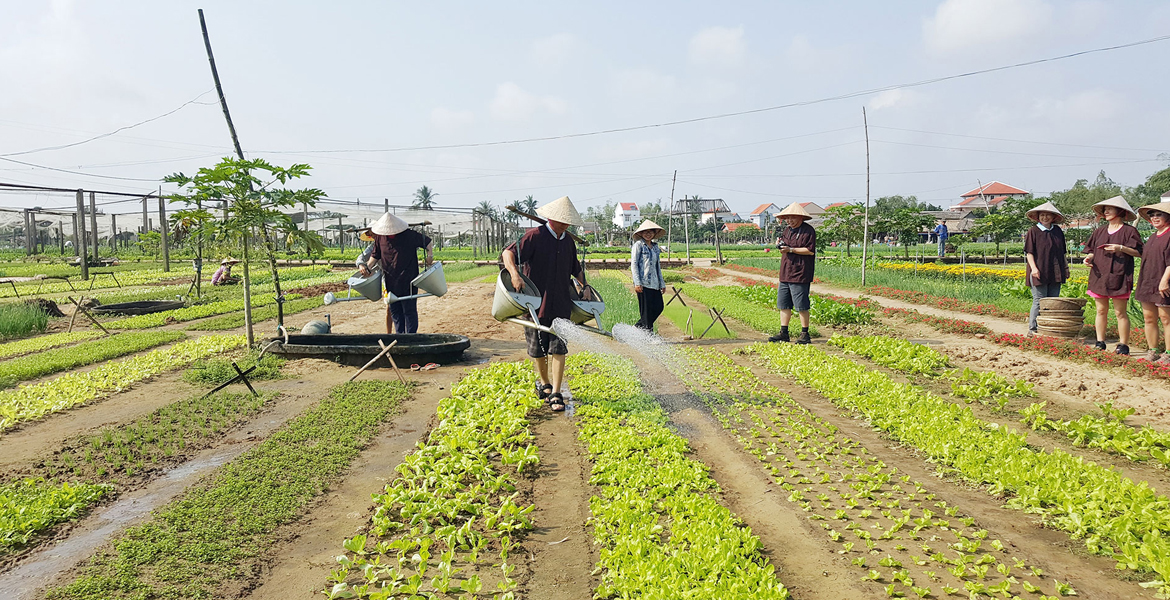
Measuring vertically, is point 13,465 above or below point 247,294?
below

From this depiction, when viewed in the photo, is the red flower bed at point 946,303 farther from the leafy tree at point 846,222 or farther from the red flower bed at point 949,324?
the leafy tree at point 846,222

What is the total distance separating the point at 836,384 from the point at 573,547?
404cm

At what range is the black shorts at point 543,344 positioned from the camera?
602cm

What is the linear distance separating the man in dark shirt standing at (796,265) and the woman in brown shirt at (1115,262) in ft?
10.5

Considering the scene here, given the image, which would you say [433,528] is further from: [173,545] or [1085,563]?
[1085,563]

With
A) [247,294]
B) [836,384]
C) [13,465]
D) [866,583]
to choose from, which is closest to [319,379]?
[247,294]

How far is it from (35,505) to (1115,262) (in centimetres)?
1038

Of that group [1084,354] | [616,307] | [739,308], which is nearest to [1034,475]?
[1084,354]

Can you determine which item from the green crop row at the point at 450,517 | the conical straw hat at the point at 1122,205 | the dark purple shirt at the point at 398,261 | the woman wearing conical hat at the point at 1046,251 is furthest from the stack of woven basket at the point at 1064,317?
the dark purple shirt at the point at 398,261

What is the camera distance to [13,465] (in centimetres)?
482

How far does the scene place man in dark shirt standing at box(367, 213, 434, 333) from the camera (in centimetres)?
902

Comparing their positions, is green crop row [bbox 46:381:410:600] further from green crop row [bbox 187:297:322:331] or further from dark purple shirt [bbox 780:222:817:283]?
green crop row [bbox 187:297:322:331]

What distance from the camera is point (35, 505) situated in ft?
13.0

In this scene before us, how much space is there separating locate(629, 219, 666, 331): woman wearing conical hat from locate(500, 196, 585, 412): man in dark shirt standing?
2.93m
